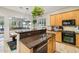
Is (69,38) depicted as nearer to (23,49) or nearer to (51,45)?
(51,45)

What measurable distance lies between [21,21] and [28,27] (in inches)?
8.7

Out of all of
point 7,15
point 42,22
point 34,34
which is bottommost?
point 34,34

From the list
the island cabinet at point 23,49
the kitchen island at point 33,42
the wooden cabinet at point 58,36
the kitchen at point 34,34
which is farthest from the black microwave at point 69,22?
the island cabinet at point 23,49

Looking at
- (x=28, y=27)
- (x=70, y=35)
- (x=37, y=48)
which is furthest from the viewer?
(x=70, y=35)

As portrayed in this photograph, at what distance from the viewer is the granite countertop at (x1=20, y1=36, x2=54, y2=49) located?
Result: 2059mm

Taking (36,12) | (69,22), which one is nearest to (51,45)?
(36,12)

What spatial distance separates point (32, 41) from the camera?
2.21 metres

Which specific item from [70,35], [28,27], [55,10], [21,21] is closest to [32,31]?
[28,27]

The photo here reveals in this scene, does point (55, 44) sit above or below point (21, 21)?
below

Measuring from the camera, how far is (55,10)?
227 cm

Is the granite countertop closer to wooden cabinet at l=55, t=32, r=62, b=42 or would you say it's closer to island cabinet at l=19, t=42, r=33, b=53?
island cabinet at l=19, t=42, r=33, b=53

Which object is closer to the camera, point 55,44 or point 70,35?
point 55,44
